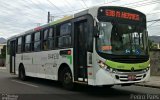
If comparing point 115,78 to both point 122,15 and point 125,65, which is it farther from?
point 122,15

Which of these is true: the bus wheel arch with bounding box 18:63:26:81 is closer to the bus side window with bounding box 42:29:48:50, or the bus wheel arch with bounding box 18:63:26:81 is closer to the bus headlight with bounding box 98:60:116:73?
the bus side window with bounding box 42:29:48:50

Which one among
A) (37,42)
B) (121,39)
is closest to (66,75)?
(121,39)

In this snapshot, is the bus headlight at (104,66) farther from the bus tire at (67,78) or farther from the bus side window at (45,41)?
the bus side window at (45,41)

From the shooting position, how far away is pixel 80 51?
1323 cm

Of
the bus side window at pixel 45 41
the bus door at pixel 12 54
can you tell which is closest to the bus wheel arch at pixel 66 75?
the bus side window at pixel 45 41

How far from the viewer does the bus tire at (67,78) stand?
1405 cm

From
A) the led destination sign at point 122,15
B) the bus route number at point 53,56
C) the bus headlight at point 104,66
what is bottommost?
the bus headlight at point 104,66

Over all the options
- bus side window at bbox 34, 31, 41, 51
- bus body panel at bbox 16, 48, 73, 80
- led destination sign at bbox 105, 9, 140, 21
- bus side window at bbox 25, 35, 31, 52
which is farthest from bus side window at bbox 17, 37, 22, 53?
led destination sign at bbox 105, 9, 140, 21

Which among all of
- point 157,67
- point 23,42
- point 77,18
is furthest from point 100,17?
→ point 157,67

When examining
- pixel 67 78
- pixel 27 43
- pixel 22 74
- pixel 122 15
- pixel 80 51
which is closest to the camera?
pixel 122 15

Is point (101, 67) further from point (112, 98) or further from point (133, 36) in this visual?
point (133, 36)

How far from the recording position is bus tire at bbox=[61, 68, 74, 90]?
1405cm

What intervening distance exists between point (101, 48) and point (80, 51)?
1.51 m

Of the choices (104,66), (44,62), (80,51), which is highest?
(80,51)
